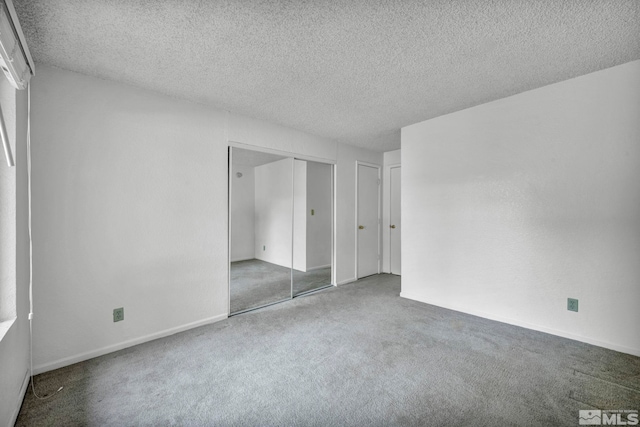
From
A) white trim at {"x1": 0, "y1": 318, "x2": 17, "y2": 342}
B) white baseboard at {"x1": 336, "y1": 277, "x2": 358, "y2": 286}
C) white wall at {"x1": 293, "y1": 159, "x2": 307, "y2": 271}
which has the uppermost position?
white wall at {"x1": 293, "y1": 159, "x2": 307, "y2": 271}

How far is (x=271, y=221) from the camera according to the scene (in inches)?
157

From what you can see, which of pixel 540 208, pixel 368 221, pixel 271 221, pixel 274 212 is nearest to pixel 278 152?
pixel 274 212

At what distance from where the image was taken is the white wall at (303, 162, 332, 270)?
4590 millimetres

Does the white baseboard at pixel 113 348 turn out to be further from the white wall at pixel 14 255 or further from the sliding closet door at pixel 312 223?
the sliding closet door at pixel 312 223

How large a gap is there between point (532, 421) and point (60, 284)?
3.51 meters

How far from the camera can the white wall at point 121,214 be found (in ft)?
7.09

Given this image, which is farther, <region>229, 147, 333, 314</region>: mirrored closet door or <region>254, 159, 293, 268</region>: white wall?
<region>254, 159, 293, 268</region>: white wall

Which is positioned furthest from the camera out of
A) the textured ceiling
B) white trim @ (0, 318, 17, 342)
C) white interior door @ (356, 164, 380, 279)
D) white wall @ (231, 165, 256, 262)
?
white interior door @ (356, 164, 380, 279)

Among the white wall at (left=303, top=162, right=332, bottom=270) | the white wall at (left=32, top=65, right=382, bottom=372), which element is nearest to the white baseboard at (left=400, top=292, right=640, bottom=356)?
the white wall at (left=303, top=162, right=332, bottom=270)

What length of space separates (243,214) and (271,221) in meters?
Answer: 0.50

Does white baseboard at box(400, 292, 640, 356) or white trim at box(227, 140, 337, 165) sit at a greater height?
white trim at box(227, 140, 337, 165)

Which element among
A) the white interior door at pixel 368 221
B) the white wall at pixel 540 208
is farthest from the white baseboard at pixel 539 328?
the white interior door at pixel 368 221

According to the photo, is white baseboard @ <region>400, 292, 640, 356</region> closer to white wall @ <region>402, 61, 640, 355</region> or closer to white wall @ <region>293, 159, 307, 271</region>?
white wall @ <region>402, 61, 640, 355</region>

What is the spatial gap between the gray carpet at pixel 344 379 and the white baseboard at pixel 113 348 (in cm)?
7
